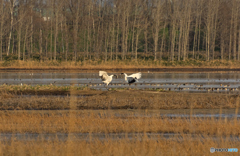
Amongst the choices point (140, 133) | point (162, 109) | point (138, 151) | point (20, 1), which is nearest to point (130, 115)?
point (162, 109)

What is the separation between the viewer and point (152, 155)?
28.5 ft

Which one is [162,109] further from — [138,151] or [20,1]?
[20,1]

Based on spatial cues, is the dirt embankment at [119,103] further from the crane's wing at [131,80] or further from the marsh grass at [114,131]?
the crane's wing at [131,80]

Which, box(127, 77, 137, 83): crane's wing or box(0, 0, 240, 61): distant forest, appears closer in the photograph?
box(127, 77, 137, 83): crane's wing

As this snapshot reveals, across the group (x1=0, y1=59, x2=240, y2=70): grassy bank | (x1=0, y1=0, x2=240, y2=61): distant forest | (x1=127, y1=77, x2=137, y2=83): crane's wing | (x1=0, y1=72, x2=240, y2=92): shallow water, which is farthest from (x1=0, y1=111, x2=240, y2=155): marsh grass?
(x1=0, y1=0, x2=240, y2=61): distant forest

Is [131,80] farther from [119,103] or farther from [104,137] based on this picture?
[104,137]

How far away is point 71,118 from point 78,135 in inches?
98.4

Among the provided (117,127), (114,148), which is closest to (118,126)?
(117,127)

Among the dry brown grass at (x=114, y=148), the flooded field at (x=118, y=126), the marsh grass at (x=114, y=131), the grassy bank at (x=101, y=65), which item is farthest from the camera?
the grassy bank at (x=101, y=65)

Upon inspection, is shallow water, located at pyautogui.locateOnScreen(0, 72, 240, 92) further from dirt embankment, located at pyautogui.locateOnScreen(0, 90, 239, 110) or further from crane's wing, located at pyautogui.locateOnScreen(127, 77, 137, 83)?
dirt embankment, located at pyautogui.locateOnScreen(0, 90, 239, 110)

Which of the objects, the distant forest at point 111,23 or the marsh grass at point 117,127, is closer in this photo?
the marsh grass at point 117,127

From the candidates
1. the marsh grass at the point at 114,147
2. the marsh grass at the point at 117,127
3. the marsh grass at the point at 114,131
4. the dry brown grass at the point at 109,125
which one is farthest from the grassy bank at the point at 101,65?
the marsh grass at the point at 114,147

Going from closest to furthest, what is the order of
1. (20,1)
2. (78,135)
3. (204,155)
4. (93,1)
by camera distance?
(204,155), (78,135), (20,1), (93,1)

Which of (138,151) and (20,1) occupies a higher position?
(20,1)
